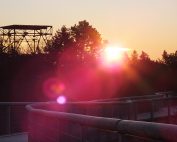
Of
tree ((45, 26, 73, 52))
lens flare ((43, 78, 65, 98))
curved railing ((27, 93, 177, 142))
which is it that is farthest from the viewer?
tree ((45, 26, 73, 52))

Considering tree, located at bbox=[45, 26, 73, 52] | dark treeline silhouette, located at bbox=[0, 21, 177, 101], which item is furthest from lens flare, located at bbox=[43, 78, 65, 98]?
tree, located at bbox=[45, 26, 73, 52]

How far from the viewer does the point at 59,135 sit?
8.19 m

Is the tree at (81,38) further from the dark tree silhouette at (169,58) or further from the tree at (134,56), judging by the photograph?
the dark tree silhouette at (169,58)

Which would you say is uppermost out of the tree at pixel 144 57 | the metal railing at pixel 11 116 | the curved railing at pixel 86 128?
the tree at pixel 144 57

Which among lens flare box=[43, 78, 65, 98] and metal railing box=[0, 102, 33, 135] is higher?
lens flare box=[43, 78, 65, 98]

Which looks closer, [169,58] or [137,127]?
[137,127]

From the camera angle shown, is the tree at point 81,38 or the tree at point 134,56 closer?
the tree at point 81,38

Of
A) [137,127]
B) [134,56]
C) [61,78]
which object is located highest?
[134,56]

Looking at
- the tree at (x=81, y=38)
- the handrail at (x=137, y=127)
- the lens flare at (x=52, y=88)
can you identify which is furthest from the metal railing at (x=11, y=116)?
the tree at (x=81, y=38)

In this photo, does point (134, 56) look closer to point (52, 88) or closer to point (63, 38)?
point (63, 38)

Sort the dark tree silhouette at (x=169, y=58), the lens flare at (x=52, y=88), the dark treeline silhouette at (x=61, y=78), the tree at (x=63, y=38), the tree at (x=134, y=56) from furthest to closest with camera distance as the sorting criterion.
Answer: the dark tree silhouette at (x=169, y=58) → the tree at (x=134, y=56) → the tree at (x=63, y=38) → the lens flare at (x=52, y=88) → the dark treeline silhouette at (x=61, y=78)

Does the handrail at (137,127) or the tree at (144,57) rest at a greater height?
the tree at (144,57)

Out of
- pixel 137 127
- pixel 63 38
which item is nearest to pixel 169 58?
pixel 63 38

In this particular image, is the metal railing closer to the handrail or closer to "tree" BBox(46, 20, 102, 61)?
the handrail
